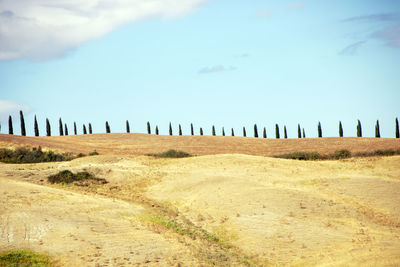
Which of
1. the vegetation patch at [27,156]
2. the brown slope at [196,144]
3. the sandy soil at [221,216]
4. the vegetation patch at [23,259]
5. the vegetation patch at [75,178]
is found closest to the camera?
the vegetation patch at [23,259]

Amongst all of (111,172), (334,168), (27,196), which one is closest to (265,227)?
(27,196)

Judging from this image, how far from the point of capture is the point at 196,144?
70938 mm

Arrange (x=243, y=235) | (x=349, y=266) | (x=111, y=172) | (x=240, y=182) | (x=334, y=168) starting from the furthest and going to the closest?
1. (x=111, y=172)
2. (x=334, y=168)
3. (x=240, y=182)
4. (x=243, y=235)
5. (x=349, y=266)

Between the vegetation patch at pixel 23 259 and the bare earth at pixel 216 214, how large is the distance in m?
0.40

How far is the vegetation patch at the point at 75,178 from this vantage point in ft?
110

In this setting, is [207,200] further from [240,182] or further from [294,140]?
[294,140]

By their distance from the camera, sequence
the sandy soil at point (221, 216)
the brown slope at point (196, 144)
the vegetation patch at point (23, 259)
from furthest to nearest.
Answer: the brown slope at point (196, 144)
the sandy soil at point (221, 216)
the vegetation patch at point (23, 259)

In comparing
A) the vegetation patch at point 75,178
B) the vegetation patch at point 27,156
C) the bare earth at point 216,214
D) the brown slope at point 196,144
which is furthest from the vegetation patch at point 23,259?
the brown slope at point 196,144

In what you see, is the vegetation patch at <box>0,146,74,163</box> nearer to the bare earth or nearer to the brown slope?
the brown slope

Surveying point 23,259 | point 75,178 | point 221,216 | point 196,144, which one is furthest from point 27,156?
point 23,259

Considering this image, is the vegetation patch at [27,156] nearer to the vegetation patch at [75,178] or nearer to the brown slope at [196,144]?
the brown slope at [196,144]

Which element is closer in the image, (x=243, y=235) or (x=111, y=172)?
(x=243, y=235)

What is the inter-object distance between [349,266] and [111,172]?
2547 centimetres

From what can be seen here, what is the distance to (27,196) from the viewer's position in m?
22.7
